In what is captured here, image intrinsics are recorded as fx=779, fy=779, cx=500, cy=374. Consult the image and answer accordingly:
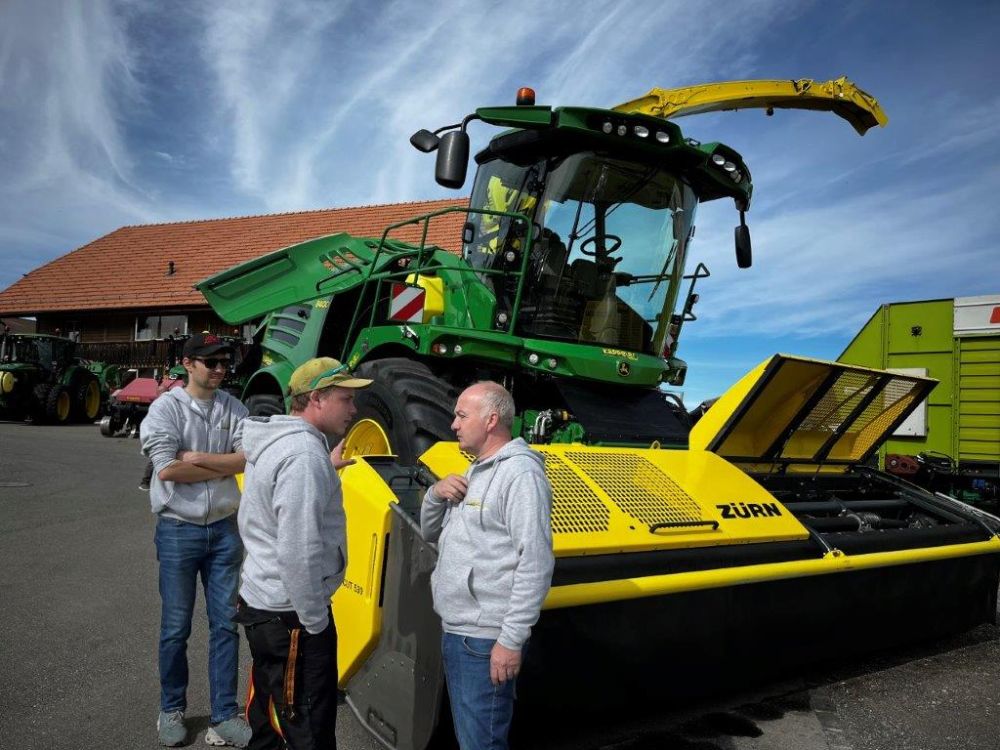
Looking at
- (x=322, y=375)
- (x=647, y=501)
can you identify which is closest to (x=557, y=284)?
(x=647, y=501)

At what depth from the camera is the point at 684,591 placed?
320cm

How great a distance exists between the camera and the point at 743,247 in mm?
6320

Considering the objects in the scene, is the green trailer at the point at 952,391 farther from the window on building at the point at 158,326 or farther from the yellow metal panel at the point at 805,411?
the window on building at the point at 158,326

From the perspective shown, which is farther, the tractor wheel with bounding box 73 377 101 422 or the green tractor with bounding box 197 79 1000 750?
the tractor wheel with bounding box 73 377 101 422

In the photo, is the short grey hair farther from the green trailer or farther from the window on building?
the window on building

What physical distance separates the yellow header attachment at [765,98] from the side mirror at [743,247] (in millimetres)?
1875

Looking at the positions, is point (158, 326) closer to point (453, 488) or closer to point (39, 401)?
point (39, 401)

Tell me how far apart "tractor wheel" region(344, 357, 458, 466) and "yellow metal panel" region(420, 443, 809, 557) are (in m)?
1.11

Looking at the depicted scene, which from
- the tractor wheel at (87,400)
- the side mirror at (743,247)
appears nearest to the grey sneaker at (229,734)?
the side mirror at (743,247)

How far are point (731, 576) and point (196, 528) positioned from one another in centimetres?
230

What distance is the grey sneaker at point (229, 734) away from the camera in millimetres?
3168

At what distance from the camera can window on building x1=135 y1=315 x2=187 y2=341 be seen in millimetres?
25344

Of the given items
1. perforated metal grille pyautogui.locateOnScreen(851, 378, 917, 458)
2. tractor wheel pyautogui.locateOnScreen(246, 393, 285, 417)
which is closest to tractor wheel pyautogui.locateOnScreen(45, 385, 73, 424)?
tractor wheel pyautogui.locateOnScreen(246, 393, 285, 417)

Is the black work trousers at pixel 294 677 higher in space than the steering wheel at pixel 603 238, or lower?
lower
